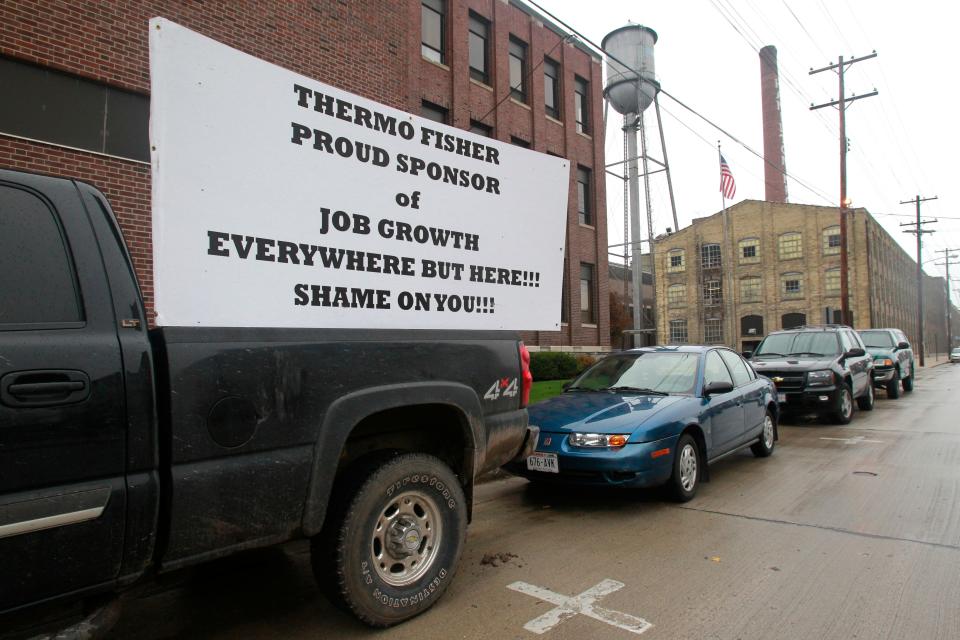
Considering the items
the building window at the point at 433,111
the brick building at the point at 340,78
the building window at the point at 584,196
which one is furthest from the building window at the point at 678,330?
the building window at the point at 433,111

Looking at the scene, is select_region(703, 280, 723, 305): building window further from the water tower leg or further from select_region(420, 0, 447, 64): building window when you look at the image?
select_region(420, 0, 447, 64): building window

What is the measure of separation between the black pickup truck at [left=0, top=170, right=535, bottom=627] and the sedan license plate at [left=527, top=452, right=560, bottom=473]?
6.92ft

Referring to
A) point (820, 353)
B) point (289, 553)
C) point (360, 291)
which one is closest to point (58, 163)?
point (289, 553)

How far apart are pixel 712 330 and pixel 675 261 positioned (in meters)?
7.22

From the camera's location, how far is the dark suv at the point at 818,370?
10672 millimetres

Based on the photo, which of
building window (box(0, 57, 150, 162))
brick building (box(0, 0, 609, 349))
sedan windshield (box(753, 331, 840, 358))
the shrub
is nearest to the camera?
building window (box(0, 57, 150, 162))

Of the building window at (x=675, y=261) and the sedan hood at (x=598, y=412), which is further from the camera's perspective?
the building window at (x=675, y=261)

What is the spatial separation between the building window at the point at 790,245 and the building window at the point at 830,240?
173 cm

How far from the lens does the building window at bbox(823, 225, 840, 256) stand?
48459mm

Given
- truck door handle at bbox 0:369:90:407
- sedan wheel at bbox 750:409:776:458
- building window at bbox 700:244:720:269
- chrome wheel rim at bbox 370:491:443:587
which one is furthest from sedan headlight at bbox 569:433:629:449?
building window at bbox 700:244:720:269

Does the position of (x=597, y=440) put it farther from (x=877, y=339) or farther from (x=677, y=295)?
(x=677, y=295)

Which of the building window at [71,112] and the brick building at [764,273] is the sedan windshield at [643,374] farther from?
the brick building at [764,273]

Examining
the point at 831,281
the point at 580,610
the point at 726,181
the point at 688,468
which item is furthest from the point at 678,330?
the point at 580,610

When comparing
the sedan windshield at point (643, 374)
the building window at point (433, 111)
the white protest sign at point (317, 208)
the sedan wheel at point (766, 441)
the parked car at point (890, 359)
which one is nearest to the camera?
the white protest sign at point (317, 208)
